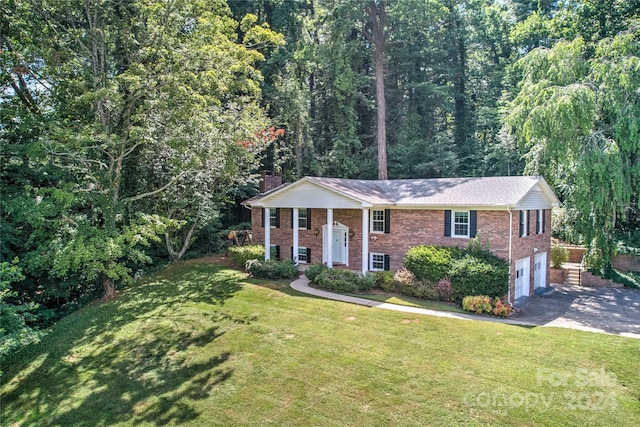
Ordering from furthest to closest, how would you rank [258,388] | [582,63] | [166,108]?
[582,63]
[166,108]
[258,388]

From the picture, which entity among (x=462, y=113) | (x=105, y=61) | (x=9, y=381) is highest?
(x=462, y=113)

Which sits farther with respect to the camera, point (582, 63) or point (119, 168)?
point (582, 63)

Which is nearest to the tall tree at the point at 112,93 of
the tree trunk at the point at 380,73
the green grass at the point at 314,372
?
the green grass at the point at 314,372

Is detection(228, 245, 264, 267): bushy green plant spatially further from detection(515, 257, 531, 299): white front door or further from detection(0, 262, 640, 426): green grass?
detection(515, 257, 531, 299): white front door

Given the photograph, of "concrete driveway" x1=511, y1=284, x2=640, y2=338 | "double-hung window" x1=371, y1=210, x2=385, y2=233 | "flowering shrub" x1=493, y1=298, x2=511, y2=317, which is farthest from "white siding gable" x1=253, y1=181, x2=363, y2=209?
"concrete driveway" x1=511, y1=284, x2=640, y2=338

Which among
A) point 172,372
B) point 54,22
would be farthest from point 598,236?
point 54,22

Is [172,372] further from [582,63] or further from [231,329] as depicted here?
[582,63]
